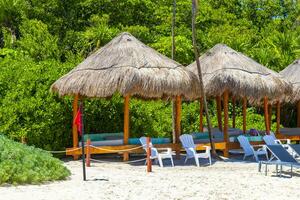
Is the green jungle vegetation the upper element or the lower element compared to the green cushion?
upper

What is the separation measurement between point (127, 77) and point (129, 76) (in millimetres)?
60

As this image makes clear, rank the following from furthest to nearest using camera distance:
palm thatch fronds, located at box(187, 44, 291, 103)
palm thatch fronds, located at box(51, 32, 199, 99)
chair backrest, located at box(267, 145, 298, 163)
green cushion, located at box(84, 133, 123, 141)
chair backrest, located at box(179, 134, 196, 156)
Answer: green cushion, located at box(84, 133, 123, 141) → palm thatch fronds, located at box(187, 44, 291, 103) → chair backrest, located at box(179, 134, 196, 156) → palm thatch fronds, located at box(51, 32, 199, 99) → chair backrest, located at box(267, 145, 298, 163)

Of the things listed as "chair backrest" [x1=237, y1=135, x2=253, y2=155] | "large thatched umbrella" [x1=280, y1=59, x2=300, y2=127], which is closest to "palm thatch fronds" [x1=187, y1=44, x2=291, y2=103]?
"chair backrest" [x1=237, y1=135, x2=253, y2=155]

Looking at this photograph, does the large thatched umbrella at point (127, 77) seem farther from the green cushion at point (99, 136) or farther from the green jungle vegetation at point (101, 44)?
the green jungle vegetation at point (101, 44)


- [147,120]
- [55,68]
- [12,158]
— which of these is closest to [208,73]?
[147,120]

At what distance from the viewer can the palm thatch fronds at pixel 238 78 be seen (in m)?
15.2

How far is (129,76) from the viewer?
13.6 m

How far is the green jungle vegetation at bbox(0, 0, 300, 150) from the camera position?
14.9 meters

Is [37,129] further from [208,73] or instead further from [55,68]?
[208,73]

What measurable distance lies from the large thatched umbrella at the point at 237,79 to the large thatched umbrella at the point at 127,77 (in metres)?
0.82

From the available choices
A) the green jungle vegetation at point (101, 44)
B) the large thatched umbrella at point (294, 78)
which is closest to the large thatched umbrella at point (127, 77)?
the green jungle vegetation at point (101, 44)

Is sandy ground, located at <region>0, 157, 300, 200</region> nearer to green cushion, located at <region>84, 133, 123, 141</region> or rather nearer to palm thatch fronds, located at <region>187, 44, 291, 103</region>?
green cushion, located at <region>84, 133, 123, 141</region>

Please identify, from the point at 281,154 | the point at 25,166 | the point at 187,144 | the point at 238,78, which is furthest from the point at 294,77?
the point at 25,166

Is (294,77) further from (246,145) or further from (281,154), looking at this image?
(281,154)
